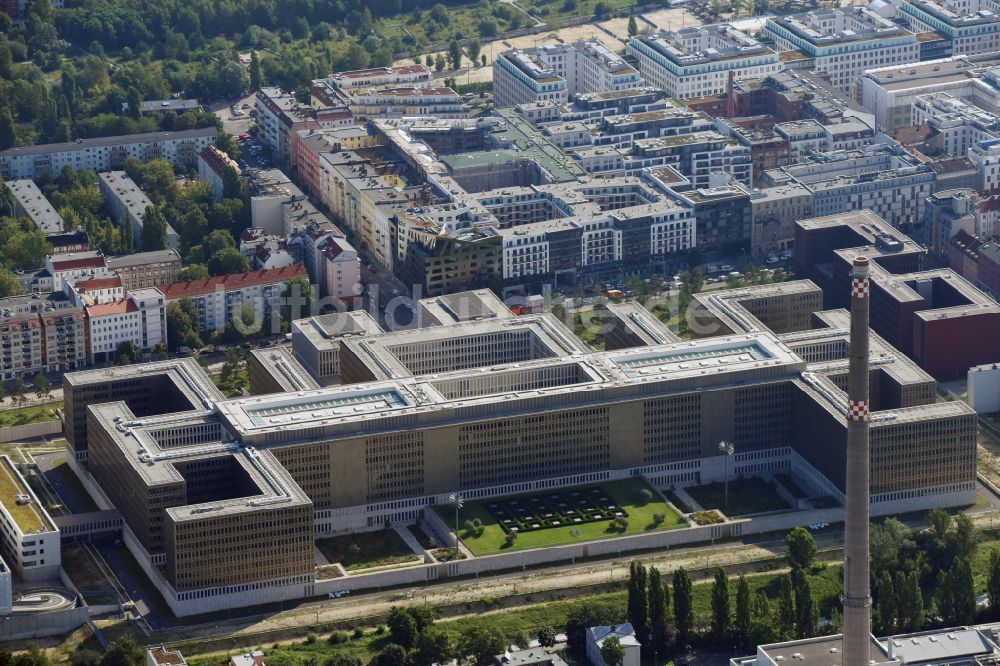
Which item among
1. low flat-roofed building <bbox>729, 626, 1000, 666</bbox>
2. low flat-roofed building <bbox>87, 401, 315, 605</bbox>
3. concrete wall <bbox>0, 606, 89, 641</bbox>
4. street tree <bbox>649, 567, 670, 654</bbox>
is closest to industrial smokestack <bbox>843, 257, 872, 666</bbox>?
low flat-roofed building <bbox>729, 626, 1000, 666</bbox>

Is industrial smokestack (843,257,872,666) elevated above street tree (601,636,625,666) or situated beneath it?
elevated above

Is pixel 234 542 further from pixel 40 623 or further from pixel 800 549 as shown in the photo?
pixel 800 549

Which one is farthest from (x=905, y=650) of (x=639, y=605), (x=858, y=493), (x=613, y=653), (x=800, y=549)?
(x=613, y=653)

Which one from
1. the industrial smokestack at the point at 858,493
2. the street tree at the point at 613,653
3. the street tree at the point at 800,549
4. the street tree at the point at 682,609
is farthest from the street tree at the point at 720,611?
the street tree at the point at 800,549

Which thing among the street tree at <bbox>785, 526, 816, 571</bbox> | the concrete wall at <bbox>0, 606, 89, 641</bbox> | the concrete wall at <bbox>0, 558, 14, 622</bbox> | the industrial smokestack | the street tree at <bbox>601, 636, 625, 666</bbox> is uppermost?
the industrial smokestack

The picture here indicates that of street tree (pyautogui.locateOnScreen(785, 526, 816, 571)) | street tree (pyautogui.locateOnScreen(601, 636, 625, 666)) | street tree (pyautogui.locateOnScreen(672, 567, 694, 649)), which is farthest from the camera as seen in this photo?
street tree (pyautogui.locateOnScreen(785, 526, 816, 571))

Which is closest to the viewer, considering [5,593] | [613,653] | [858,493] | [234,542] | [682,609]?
[858,493]

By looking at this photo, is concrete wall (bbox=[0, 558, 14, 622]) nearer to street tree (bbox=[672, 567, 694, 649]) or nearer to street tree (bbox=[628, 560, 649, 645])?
street tree (bbox=[628, 560, 649, 645])

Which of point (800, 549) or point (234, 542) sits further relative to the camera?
point (800, 549)
